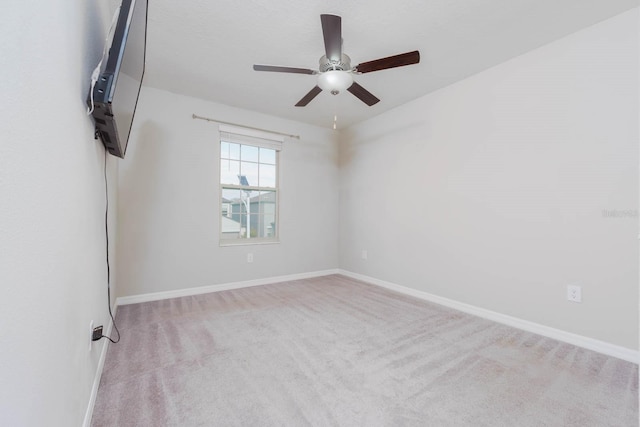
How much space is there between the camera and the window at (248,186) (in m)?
3.69

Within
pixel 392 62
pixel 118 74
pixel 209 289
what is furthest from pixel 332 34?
pixel 209 289

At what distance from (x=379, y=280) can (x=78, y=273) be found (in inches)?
Answer: 132

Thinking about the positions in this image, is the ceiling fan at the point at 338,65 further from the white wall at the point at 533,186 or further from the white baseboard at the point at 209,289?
the white baseboard at the point at 209,289

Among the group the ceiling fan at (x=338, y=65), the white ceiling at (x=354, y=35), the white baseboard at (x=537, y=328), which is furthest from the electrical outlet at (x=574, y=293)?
the ceiling fan at (x=338, y=65)

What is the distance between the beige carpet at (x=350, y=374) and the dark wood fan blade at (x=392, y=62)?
6.87ft

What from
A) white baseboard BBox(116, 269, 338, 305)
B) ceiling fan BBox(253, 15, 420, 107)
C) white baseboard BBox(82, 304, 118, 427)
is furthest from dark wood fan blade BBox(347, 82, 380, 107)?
white baseboard BBox(116, 269, 338, 305)

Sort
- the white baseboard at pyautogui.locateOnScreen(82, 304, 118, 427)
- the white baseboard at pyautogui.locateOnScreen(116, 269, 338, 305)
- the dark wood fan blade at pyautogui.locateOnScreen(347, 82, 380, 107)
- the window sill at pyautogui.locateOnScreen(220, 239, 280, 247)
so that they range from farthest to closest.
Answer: the window sill at pyautogui.locateOnScreen(220, 239, 280, 247), the white baseboard at pyautogui.locateOnScreen(116, 269, 338, 305), the dark wood fan blade at pyautogui.locateOnScreen(347, 82, 380, 107), the white baseboard at pyautogui.locateOnScreen(82, 304, 118, 427)

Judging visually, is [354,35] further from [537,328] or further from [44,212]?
[537,328]

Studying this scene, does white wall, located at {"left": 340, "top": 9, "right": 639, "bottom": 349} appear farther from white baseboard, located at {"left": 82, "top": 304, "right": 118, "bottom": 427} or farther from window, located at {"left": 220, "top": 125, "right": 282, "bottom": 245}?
white baseboard, located at {"left": 82, "top": 304, "right": 118, "bottom": 427}

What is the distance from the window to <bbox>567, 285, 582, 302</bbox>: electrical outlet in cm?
329

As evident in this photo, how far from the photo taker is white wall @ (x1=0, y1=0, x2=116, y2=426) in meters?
0.54

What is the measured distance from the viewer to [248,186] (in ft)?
12.7

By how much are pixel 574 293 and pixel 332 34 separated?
269cm

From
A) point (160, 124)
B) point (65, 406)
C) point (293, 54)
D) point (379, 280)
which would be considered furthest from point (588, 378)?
point (160, 124)
